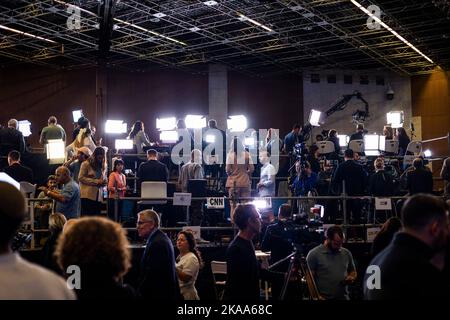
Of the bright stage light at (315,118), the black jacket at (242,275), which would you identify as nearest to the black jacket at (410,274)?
the black jacket at (242,275)

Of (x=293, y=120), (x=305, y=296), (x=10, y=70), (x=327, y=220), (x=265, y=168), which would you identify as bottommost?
(x=305, y=296)

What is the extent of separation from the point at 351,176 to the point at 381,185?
31.4 inches

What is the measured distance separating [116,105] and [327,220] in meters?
12.7

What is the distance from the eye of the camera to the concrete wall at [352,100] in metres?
22.6

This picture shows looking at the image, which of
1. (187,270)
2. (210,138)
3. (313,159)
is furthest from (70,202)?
(313,159)

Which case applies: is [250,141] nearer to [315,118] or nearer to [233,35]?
[315,118]

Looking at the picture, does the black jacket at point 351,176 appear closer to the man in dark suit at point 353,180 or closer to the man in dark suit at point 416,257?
the man in dark suit at point 353,180

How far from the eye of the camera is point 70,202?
27.2ft

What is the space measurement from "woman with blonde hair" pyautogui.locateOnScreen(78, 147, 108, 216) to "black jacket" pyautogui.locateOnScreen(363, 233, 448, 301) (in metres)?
6.57

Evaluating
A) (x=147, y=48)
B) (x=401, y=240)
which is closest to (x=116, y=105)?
(x=147, y=48)

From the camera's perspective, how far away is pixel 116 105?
842 inches

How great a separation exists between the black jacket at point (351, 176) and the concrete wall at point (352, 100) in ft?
41.5

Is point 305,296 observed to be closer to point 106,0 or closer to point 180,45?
point 106,0

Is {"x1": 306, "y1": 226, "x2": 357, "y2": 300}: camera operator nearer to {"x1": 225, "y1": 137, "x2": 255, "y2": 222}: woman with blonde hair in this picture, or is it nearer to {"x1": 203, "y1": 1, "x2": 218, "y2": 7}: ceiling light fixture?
{"x1": 225, "y1": 137, "x2": 255, "y2": 222}: woman with blonde hair
